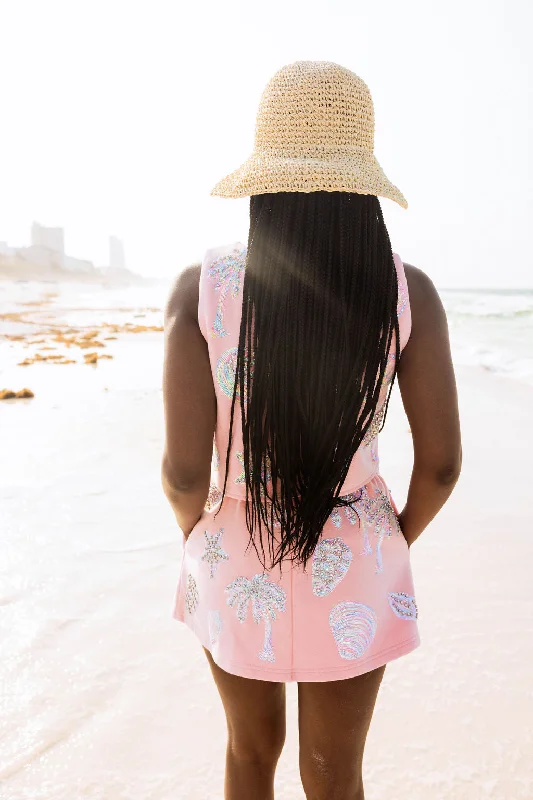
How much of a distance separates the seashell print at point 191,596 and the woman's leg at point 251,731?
115mm

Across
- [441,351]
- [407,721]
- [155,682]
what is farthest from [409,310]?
[155,682]

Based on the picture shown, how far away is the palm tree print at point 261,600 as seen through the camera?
132 centimetres

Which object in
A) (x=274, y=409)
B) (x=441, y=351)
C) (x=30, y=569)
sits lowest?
(x=30, y=569)

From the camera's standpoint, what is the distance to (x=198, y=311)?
1.17m

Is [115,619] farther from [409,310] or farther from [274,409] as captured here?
[409,310]

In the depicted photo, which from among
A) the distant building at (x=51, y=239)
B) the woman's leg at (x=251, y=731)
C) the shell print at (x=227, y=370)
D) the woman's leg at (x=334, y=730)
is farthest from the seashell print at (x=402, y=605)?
the distant building at (x=51, y=239)

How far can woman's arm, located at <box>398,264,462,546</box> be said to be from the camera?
119 centimetres

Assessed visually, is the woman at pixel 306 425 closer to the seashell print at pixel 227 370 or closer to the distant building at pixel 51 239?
the seashell print at pixel 227 370

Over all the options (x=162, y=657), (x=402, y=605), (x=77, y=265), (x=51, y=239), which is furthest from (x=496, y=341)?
(x=51, y=239)

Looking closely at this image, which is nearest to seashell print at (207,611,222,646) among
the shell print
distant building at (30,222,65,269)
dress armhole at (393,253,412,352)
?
the shell print

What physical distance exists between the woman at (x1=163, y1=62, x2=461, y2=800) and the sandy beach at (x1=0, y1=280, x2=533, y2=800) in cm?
89

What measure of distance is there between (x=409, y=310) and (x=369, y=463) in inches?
14.9

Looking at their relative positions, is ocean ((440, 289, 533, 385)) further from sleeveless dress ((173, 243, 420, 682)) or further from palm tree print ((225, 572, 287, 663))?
palm tree print ((225, 572, 287, 663))

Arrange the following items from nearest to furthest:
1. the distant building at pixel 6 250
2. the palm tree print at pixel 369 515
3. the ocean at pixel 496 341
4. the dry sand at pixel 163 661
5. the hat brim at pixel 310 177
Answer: the hat brim at pixel 310 177 → the palm tree print at pixel 369 515 → the dry sand at pixel 163 661 → the ocean at pixel 496 341 → the distant building at pixel 6 250
